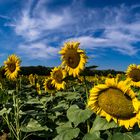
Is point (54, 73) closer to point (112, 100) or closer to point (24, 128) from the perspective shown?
point (24, 128)

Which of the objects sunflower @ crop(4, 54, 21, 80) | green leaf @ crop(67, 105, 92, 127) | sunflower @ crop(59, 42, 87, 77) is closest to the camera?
green leaf @ crop(67, 105, 92, 127)

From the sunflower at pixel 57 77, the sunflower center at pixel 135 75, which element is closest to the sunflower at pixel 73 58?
the sunflower at pixel 57 77

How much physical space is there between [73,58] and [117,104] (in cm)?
164

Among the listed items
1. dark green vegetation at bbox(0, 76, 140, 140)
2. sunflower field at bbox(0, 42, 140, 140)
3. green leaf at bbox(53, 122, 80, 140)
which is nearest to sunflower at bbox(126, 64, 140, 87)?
sunflower field at bbox(0, 42, 140, 140)

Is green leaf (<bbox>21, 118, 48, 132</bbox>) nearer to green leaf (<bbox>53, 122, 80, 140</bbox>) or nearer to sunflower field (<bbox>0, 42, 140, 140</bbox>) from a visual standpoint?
sunflower field (<bbox>0, 42, 140, 140</bbox>)

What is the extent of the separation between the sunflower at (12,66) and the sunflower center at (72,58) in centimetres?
198

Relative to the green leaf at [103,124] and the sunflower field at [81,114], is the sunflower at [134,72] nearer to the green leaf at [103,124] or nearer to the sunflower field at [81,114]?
the sunflower field at [81,114]

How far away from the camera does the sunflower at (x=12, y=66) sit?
767 centimetres

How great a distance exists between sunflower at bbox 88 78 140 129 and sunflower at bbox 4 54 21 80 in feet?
11.3

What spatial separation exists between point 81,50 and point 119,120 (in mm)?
1549

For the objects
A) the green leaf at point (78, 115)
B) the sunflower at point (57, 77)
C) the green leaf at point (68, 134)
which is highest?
the sunflower at point (57, 77)

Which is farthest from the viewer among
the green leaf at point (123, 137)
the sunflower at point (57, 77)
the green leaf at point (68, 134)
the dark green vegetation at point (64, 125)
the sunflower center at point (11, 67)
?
the sunflower at point (57, 77)

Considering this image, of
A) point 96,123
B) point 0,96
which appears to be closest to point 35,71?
point 0,96

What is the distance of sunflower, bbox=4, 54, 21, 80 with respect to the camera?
767 centimetres
